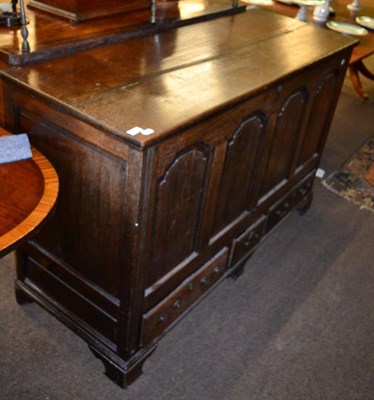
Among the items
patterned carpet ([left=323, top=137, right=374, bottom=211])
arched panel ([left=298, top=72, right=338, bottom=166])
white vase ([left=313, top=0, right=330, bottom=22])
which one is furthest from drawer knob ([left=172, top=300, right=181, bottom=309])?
white vase ([left=313, top=0, right=330, bottom=22])

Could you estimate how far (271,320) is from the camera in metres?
2.13

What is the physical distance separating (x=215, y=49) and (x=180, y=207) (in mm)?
645

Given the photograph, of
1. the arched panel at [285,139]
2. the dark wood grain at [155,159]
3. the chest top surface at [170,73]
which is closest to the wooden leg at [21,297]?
the dark wood grain at [155,159]

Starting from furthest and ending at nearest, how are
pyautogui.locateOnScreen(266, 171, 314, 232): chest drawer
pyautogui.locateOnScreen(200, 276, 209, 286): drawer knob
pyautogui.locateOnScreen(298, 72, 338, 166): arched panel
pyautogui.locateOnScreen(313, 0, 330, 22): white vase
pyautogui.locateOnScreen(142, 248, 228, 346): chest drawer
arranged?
pyautogui.locateOnScreen(313, 0, 330, 22): white vase
pyautogui.locateOnScreen(266, 171, 314, 232): chest drawer
pyautogui.locateOnScreen(298, 72, 338, 166): arched panel
pyautogui.locateOnScreen(200, 276, 209, 286): drawer knob
pyautogui.locateOnScreen(142, 248, 228, 346): chest drawer

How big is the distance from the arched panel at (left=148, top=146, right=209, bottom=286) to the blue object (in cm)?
37

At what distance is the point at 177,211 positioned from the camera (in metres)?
1.58

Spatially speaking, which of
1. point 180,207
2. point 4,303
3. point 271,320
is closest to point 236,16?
point 180,207

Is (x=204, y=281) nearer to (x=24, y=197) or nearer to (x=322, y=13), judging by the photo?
(x=24, y=197)

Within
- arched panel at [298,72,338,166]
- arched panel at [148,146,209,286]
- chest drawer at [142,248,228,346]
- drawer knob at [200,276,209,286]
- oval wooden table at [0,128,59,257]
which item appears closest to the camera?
oval wooden table at [0,128,59,257]

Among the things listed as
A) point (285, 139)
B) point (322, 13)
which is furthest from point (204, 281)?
point (322, 13)

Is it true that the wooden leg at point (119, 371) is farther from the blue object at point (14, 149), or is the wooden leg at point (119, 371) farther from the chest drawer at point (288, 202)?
the chest drawer at point (288, 202)

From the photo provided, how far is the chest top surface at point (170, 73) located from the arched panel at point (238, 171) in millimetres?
178

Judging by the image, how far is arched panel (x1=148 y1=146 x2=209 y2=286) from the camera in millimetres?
1467

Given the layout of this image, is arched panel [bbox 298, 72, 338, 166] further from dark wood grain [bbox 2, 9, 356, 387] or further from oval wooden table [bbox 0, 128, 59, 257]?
oval wooden table [bbox 0, 128, 59, 257]
